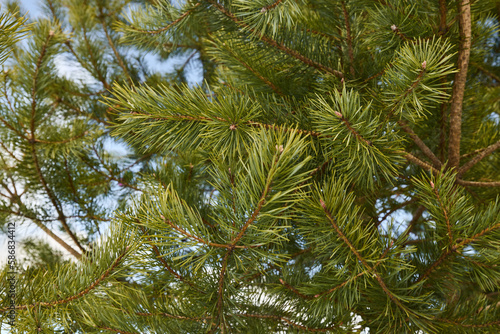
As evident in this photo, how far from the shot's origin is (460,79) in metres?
0.51

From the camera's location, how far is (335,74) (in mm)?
504

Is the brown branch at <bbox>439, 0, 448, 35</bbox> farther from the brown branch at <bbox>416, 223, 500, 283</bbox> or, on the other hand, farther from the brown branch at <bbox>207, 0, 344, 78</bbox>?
the brown branch at <bbox>416, 223, 500, 283</bbox>

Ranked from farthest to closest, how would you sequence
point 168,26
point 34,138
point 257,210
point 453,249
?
1. point 34,138
2. point 168,26
3. point 453,249
4. point 257,210

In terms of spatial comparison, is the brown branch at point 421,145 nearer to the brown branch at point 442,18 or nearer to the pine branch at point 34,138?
the brown branch at point 442,18

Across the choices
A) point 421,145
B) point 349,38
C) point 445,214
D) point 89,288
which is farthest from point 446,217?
point 89,288

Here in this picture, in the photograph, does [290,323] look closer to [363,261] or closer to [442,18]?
[363,261]

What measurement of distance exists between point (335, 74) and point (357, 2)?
0.09m

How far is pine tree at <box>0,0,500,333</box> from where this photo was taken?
37 cm

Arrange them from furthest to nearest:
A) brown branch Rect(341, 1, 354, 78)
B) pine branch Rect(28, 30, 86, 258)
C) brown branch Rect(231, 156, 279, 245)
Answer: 1. pine branch Rect(28, 30, 86, 258)
2. brown branch Rect(341, 1, 354, 78)
3. brown branch Rect(231, 156, 279, 245)

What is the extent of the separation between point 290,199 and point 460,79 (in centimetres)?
31

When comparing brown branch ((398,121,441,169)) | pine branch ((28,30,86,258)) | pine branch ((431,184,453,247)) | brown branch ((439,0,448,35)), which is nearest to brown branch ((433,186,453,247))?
pine branch ((431,184,453,247))

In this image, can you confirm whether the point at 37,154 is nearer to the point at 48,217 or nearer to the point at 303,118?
the point at 48,217

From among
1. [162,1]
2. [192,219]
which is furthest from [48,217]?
[192,219]

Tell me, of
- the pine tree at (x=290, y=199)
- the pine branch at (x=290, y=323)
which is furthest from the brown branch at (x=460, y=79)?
the pine branch at (x=290, y=323)
